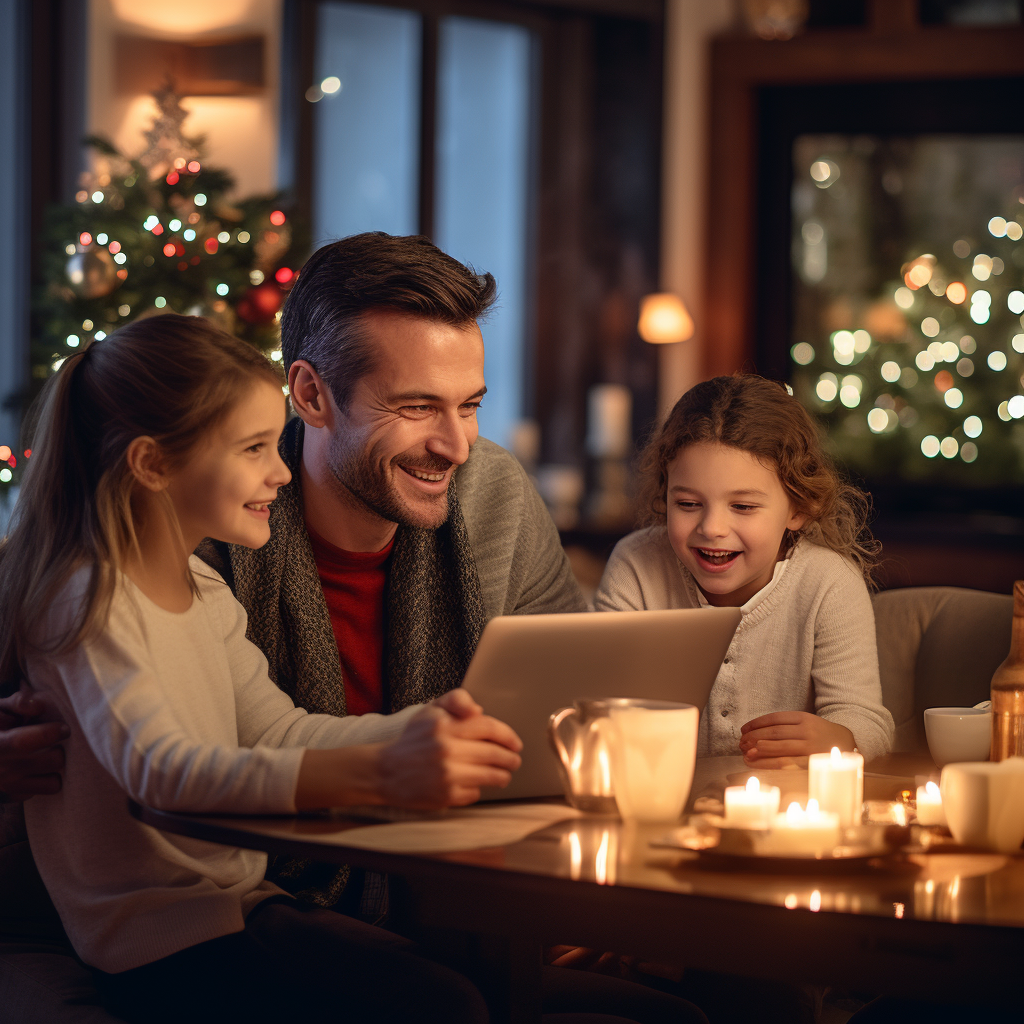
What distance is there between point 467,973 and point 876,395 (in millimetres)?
4467

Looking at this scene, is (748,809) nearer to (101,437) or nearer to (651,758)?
(651,758)

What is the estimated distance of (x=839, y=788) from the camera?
104 centimetres

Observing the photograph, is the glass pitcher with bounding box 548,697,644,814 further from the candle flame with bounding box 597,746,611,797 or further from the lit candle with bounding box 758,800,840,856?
the lit candle with bounding box 758,800,840,856

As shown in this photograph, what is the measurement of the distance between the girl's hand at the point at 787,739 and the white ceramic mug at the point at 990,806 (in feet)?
1.03

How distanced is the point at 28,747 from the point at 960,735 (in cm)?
87

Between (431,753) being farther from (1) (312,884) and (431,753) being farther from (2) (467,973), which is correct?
(1) (312,884)

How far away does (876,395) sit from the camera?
213 inches

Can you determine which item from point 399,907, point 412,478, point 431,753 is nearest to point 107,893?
point 399,907

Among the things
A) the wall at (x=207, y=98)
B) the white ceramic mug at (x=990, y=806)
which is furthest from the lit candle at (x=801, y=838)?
the wall at (x=207, y=98)

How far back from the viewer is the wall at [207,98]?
13.6 feet

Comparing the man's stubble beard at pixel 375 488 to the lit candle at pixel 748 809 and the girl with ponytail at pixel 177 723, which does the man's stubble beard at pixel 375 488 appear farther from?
the lit candle at pixel 748 809

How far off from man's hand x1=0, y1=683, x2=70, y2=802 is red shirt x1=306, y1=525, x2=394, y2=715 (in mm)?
551

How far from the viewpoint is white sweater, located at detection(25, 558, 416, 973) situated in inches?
41.7

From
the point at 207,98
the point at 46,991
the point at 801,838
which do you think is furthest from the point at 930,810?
the point at 207,98
